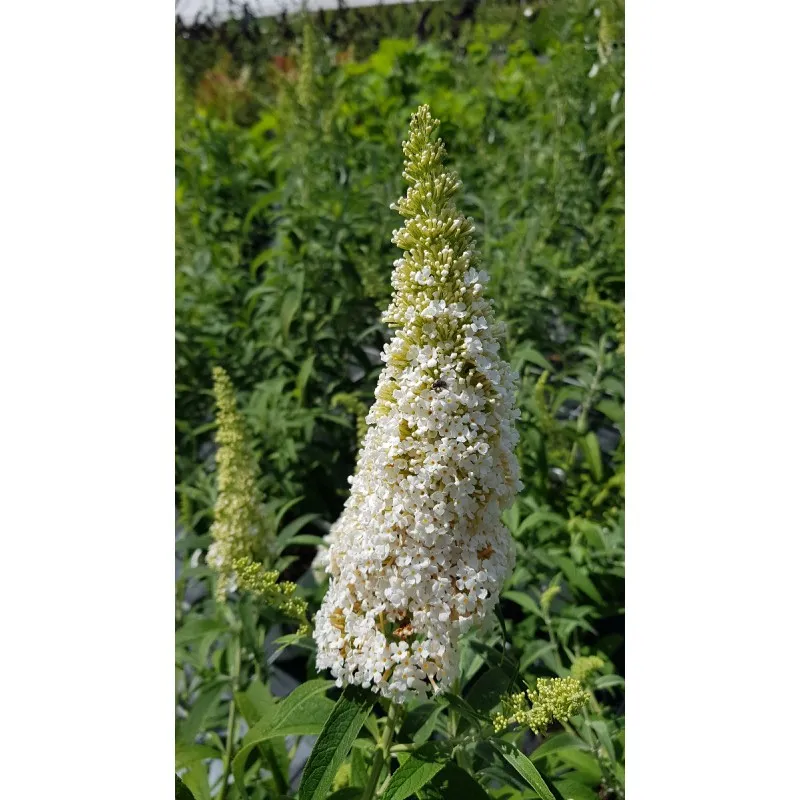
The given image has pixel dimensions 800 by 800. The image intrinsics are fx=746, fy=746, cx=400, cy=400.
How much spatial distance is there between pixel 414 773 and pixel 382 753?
108 mm

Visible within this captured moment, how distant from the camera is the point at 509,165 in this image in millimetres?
2662

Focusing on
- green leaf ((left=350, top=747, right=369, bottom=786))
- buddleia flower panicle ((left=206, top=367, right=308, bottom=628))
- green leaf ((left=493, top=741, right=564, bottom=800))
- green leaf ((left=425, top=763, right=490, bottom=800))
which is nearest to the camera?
green leaf ((left=493, top=741, right=564, bottom=800))

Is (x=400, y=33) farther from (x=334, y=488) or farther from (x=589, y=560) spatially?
(x=589, y=560)

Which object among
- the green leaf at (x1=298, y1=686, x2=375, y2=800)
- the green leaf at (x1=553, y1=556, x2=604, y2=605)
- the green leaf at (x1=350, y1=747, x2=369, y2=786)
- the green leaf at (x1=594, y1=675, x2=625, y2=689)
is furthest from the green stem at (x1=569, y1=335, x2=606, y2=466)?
the green leaf at (x1=298, y1=686, x2=375, y2=800)

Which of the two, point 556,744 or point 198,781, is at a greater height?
point 556,744

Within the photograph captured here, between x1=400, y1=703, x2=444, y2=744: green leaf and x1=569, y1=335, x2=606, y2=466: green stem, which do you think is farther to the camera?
x1=569, y1=335, x2=606, y2=466: green stem

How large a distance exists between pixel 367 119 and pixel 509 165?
3.00ft

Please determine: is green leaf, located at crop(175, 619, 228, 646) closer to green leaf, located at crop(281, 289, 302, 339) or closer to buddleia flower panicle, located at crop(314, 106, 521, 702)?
buddleia flower panicle, located at crop(314, 106, 521, 702)

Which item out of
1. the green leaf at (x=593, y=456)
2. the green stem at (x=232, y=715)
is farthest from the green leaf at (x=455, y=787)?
the green leaf at (x=593, y=456)

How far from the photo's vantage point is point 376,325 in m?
2.01

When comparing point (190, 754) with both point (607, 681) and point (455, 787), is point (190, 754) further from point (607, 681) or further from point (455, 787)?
point (607, 681)

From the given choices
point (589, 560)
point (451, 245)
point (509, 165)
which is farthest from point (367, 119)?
point (451, 245)

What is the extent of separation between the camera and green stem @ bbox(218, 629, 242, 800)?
1.21m

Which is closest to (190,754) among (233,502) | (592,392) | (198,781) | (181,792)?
(198,781)
